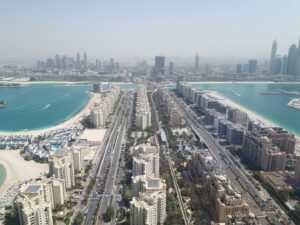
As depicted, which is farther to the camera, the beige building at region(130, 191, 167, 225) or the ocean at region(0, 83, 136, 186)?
the ocean at region(0, 83, 136, 186)

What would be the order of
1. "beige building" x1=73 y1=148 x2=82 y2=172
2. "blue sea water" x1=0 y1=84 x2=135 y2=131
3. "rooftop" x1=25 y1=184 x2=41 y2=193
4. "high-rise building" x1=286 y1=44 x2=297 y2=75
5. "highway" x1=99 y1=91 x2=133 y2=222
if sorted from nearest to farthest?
"rooftop" x1=25 y1=184 x2=41 y2=193, "highway" x1=99 y1=91 x2=133 y2=222, "beige building" x1=73 y1=148 x2=82 y2=172, "blue sea water" x1=0 y1=84 x2=135 y2=131, "high-rise building" x1=286 y1=44 x2=297 y2=75

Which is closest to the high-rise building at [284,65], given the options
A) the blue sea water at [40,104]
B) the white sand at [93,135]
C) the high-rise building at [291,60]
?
the high-rise building at [291,60]

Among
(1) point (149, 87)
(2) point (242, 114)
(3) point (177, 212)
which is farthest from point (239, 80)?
(3) point (177, 212)

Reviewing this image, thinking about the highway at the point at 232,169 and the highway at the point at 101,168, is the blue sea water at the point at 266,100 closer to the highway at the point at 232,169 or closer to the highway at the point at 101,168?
the highway at the point at 232,169

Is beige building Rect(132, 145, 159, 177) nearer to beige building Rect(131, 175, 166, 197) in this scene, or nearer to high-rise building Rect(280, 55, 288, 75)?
beige building Rect(131, 175, 166, 197)

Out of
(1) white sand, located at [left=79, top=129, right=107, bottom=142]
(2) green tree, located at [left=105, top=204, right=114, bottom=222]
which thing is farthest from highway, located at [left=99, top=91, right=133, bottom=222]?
(1) white sand, located at [left=79, top=129, right=107, bottom=142]
